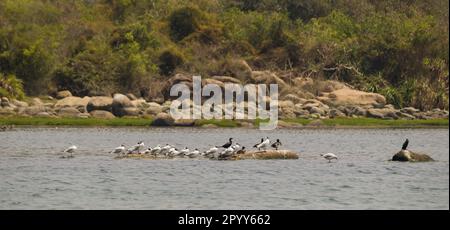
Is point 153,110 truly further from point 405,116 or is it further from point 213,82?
point 405,116

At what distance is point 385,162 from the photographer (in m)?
41.2

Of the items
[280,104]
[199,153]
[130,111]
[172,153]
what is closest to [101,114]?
[130,111]

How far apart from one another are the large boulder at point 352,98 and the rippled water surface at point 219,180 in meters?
20.3

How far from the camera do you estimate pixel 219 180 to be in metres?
34.8

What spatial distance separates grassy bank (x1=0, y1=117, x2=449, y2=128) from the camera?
6381 centimetres

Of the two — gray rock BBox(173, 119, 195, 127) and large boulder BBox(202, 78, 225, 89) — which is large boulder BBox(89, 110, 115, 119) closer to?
gray rock BBox(173, 119, 195, 127)

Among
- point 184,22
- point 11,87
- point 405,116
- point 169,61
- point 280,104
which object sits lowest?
point 405,116

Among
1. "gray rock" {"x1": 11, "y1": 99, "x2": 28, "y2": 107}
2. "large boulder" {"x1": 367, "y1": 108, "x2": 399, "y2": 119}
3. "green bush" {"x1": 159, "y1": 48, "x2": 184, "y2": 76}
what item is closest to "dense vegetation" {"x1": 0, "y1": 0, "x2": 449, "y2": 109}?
"green bush" {"x1": 159, "y1": 48, "x2": 184, "y2": 76}

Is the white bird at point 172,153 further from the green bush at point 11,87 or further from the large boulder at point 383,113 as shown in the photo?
the green bush at point 11,87

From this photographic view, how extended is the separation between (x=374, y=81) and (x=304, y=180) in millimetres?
42552

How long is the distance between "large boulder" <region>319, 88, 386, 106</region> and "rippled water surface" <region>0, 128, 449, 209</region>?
20321mm

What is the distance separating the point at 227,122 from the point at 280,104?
641 centimetres
